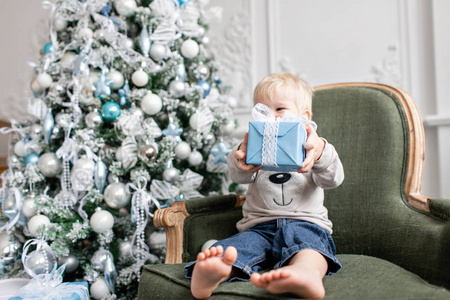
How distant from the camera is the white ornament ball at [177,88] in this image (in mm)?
1713

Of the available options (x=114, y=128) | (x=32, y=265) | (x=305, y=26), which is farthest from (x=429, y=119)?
(x=32, y=265)

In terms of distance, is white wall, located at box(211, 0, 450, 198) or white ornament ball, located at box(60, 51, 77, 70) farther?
white wall, located at box(211, 0, 450, 198)

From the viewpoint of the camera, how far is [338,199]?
57.7 inches

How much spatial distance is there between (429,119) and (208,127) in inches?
42.7

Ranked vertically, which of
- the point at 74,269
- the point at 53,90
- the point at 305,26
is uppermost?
the point at 305,26

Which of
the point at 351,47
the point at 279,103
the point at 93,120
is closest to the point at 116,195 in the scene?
the point at 93,120

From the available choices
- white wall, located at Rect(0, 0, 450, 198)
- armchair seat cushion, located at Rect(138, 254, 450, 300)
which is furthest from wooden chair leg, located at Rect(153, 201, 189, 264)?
white wall, located at Rect(0, 0, 450, 198)

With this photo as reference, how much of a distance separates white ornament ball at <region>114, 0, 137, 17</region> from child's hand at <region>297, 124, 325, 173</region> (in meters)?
0.99

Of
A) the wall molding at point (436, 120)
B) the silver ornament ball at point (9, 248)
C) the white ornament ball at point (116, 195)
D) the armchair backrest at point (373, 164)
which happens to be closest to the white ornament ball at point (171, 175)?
the white ornament ball at point (116, 195)

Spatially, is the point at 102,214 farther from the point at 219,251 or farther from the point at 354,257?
the point at 354,257

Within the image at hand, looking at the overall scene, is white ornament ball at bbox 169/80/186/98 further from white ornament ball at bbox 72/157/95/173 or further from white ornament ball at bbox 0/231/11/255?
white ornament ball at bbox 0/231/11/255

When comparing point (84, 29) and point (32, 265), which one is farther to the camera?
point (84, 29)

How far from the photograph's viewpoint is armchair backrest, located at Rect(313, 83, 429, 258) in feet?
4.36

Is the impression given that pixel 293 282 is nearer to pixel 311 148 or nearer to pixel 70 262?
pixel 311 148
